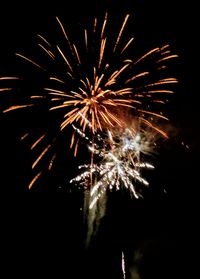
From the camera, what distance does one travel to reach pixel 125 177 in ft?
24.6

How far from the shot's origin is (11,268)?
1038 cm

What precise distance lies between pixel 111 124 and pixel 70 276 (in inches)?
247

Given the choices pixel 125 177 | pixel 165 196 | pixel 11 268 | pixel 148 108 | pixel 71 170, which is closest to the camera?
pixel 148 108

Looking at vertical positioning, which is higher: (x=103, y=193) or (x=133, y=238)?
(x=103, y=193)

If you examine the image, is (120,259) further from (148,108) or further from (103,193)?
(148,108)

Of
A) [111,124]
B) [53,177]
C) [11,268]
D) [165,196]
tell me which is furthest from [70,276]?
[111,124]

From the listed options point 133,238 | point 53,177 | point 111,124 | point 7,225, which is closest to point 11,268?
point 7,225

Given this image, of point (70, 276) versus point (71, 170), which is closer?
point (71, 170)

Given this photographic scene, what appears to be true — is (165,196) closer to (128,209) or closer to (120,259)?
(128,209)

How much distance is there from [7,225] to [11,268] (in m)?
1.34

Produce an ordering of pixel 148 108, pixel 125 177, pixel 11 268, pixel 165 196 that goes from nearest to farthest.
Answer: pixel 148 108 → pixel 125 177 → pixel 11 268 → pixel 165 196

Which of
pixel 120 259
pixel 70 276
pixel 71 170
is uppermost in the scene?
pixel 71 170

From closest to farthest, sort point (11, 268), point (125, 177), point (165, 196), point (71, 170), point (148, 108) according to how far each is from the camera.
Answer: point (148, 108) → point (125, 177) → point (71, 170) → point (11, 268) → point (165, 196)

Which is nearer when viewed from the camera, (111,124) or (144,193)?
(111,124)
